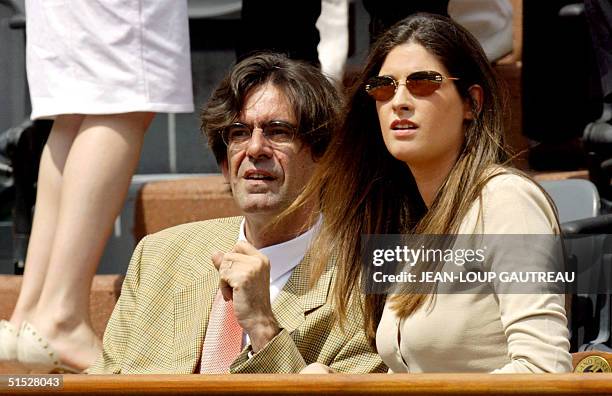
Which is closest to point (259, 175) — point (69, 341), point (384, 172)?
point (384, 172)

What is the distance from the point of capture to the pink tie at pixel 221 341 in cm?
314

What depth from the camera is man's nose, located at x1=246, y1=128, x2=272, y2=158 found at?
10.8 feet

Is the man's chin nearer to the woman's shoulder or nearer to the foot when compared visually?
the foot

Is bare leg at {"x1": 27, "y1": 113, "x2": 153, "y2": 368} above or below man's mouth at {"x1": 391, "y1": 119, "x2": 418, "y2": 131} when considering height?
below

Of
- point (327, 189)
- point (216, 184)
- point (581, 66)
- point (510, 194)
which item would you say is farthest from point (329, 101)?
point (581, 66)

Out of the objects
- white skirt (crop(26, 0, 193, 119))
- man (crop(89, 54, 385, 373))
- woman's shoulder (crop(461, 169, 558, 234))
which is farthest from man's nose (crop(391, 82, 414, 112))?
white skirt (crop(26, 0, 193, 119))

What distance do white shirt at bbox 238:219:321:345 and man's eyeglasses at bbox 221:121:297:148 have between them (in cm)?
21

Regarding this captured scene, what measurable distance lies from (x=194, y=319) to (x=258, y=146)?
43cm

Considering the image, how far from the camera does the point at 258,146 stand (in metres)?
3.30

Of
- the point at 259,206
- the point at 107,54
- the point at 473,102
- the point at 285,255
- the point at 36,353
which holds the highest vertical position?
the point at 107,54

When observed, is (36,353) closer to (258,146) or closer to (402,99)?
(258,146)

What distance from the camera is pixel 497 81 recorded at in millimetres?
2824

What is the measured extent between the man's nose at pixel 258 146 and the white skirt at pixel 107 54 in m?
0.44

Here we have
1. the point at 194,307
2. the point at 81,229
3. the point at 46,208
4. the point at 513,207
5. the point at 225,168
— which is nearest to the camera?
the point at 513,207
